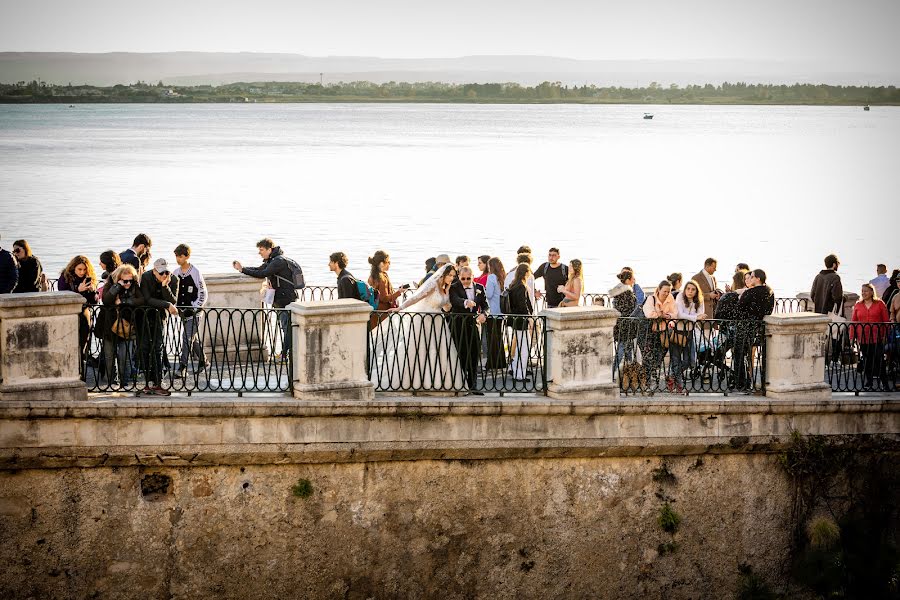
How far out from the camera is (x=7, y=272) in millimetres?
12703

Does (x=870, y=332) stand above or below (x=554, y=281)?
below

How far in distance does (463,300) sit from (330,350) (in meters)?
1.63

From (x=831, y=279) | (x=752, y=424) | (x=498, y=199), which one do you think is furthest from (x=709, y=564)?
(x=498, y=199)

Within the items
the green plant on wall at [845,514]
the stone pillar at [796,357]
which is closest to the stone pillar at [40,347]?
the stone pillar at [796,357]

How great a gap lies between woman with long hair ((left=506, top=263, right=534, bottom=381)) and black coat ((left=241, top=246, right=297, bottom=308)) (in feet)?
8.55

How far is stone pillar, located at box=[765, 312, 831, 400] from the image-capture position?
12703mm

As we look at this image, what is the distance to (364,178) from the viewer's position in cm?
8462

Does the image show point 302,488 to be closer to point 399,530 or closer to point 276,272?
point 399,530

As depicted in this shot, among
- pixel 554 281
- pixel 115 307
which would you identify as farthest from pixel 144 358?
pixel 554 281

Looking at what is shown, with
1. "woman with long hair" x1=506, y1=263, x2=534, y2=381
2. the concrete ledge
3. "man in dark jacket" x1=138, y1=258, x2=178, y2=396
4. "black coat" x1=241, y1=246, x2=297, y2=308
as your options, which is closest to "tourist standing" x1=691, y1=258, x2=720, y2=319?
"woman with long hair" x1=506, y1=263, x2=534, y2=381

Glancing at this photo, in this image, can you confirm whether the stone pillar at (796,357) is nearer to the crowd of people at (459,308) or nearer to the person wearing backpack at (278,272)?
the crowd of people at (459,308)

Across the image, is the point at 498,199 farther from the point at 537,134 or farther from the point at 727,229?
the point at 537,134

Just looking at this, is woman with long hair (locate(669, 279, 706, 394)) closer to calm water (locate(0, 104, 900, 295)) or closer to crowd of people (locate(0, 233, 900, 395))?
crowd of people (locate(0, 233, 900, 395))

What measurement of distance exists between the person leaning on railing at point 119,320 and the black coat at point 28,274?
64.8 inches
